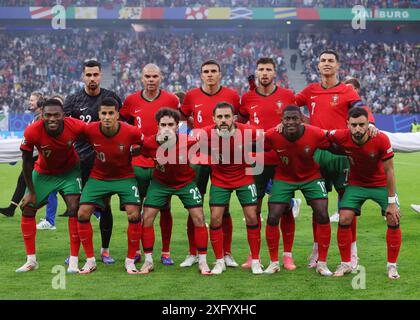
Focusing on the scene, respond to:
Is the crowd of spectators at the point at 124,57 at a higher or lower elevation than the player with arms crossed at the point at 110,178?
higher

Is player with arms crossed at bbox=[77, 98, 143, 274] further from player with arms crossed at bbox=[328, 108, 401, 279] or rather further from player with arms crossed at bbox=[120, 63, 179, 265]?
player with arms crossed at bbox=[328, 108, 401, 279]

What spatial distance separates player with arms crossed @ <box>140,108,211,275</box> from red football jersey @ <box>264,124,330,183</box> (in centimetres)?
85

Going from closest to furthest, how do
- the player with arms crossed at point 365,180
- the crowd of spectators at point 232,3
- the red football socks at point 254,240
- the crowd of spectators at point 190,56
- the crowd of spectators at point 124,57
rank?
the player with arms crossed at point 365,180
the red football socks at point 254,240
the crowd of spectators at point 124,57
the crowd of spectators at point 190,56
the crowd of spectators at point 232,3

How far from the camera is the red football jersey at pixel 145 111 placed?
7.95 metres

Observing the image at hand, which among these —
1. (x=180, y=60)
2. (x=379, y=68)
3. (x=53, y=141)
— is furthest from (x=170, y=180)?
(x=379, y=68)

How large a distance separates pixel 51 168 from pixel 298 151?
8.50ft

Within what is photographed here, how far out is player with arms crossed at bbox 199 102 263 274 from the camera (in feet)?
24.3

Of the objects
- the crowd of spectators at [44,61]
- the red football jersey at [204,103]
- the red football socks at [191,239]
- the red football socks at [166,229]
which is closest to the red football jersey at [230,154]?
the red football jersey at [204,103]

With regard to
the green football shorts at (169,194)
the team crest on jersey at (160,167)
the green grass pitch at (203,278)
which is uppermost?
the team crest on jersey at (160,167)

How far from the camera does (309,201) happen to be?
7457mm

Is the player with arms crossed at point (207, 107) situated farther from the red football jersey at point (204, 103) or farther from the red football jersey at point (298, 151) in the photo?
the red football jersey at point (298, 151)

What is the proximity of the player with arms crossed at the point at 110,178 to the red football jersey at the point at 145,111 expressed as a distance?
389 millimetres
